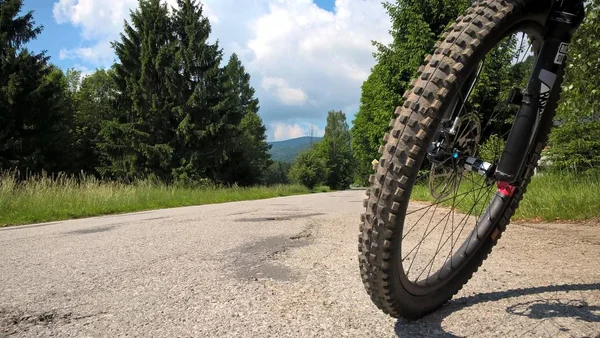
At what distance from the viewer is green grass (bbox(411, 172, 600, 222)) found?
539 centimetres

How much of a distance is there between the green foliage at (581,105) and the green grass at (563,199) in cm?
49

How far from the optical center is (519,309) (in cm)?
182

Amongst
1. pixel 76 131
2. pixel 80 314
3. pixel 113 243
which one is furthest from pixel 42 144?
pixel 80 314

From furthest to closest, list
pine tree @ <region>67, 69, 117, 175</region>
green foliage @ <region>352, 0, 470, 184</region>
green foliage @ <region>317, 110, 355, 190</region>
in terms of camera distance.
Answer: green foliage @ <region>317, 110, 355, 190</region> < pine tree @ <region>67, 69, 117, 175</region> < green foliage @ <region>352, 0, 470, 184</region>

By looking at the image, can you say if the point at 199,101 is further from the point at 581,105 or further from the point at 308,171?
the point at 308,171

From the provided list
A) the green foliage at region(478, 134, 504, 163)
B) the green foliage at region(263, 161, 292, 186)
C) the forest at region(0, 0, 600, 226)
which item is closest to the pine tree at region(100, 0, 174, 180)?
the forest at region(0, 0, 600, 226)

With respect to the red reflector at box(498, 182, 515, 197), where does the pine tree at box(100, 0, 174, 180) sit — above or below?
above

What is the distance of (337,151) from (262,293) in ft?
244

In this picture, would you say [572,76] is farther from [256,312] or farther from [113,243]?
[113,243]

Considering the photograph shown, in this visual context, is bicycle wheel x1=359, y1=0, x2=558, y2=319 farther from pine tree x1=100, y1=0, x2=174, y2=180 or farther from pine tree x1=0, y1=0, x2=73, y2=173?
pine tree x1=100, y1=0, x2=174, y2=180

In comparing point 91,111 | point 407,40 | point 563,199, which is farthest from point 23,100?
point 563,199

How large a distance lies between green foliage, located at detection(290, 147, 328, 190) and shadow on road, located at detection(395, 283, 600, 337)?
50616 mm

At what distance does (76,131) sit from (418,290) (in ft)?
136

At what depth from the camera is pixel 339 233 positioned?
4383 millimetres
